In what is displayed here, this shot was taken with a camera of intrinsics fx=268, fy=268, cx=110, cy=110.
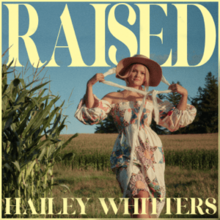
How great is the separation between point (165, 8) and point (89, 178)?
14.5 ft

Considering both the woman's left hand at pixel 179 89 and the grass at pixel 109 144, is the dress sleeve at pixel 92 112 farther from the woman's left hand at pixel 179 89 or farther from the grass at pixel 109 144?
the grass at pixel 109 144

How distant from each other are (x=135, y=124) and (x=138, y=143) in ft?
0.59

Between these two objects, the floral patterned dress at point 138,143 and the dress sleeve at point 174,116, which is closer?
the floral patterned dress at point 138,143

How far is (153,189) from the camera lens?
246 cm

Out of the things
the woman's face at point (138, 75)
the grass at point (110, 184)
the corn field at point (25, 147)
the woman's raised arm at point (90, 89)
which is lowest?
the grass at point (110, 184)

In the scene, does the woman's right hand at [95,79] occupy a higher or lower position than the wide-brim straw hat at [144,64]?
lower

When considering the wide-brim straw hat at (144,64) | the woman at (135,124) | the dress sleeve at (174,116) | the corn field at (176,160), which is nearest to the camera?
the woman at (135,124)

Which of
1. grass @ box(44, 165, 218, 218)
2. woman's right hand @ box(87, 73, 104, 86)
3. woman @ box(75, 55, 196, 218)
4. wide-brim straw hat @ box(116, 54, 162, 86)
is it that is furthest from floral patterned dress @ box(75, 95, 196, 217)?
grass @ box(44, 165, 218, 218)

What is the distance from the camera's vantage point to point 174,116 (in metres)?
2.64

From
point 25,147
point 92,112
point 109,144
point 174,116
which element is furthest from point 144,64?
point 109,144

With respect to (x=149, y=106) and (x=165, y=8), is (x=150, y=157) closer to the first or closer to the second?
(x=149, y=106)

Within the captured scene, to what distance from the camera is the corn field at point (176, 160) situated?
26.2 feet

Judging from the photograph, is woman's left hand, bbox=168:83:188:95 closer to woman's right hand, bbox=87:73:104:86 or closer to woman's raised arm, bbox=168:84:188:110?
woman's raised arm, bbox=168:84:188:110

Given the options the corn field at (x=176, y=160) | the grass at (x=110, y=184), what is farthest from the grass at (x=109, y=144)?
the grass at (x=110, y=184)
